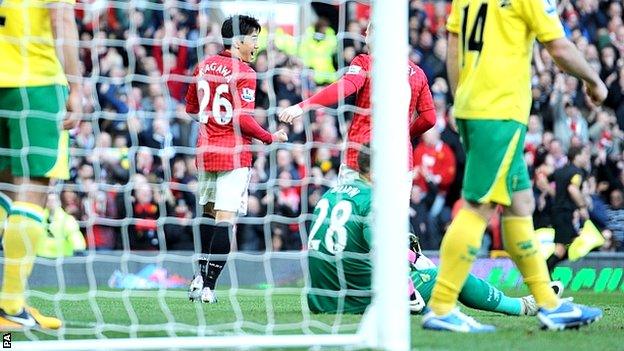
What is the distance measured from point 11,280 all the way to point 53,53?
113cm

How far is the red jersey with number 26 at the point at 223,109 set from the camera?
8.96 meters

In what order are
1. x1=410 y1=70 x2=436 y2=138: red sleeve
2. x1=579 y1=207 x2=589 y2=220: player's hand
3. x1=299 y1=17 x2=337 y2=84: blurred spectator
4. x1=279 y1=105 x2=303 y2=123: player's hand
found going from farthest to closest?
1. x1=299 y1=17 x2=337 y2=84: blurred spectator
2. x1=579 y1=207 x2=589 y2=220: player's hand
3. x1=410 y1=70 x2=436 y2=138: red sleeve
4. x1=279 y1=105 x2=303 y2=123: player's hand

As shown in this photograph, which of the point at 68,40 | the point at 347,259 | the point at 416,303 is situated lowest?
the point at 416,303

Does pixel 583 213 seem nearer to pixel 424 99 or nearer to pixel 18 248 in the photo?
pixel 424 99

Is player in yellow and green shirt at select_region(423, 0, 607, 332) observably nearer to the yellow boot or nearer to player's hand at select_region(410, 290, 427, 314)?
player's hand at select_region(410, 290, 427, 314)

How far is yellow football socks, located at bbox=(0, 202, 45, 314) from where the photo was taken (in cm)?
630

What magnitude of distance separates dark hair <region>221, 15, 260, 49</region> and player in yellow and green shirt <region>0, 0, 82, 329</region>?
8.67ft

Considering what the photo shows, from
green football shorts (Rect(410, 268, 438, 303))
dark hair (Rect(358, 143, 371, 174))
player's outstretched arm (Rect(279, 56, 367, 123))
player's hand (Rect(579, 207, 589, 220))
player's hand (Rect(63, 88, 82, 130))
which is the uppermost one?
player's hand (Rect(63, 88, 82, 130))

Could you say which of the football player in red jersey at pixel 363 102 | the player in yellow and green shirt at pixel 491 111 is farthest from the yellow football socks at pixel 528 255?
the football player in red jersey at pixel 363 102

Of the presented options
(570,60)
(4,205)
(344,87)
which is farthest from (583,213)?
(4,205)

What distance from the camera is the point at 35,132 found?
6262 millimetres

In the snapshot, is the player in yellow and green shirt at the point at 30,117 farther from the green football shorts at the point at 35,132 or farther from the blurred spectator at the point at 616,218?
the blurred spectator at the point at 616,218

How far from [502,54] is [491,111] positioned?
28 cm

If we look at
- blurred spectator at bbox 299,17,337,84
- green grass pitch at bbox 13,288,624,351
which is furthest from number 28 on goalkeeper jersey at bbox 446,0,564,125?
blurred spectator at bbox 299,17,337,84
